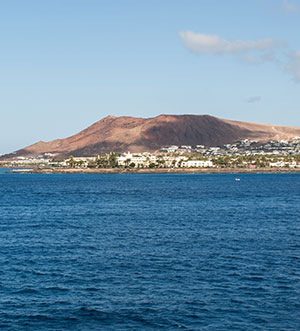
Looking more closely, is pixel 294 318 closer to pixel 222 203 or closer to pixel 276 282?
pixel 276 282

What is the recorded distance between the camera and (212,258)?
30.7m

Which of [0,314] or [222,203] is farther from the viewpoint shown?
[222,203]

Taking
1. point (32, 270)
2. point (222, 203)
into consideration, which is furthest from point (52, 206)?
point (32, 270)

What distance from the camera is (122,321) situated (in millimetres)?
20000

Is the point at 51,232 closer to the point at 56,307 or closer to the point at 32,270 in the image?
the point at 32,270

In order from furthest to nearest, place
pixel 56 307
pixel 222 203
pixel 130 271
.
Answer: pixel 222 203 → pixel 130 271 → pixel 56 307

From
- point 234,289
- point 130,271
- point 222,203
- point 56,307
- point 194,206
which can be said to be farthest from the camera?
point 222,203

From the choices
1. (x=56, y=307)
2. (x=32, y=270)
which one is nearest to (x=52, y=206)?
(x=32, y=270)

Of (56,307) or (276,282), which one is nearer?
(56,307)

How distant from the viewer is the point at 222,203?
237 ft

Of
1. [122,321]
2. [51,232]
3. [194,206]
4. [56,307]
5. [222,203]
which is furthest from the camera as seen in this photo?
[222,203]

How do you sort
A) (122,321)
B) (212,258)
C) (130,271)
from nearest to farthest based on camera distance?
1. (122,321)
2. (130,271)
3. (212,258)

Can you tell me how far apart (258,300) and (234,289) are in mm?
1825

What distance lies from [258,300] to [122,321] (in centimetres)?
661
